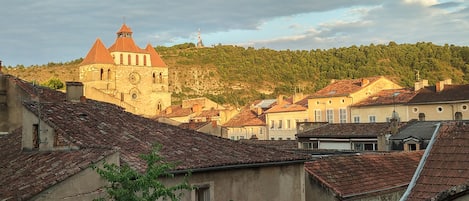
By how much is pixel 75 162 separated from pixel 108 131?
9.92ft

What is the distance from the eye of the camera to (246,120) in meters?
74.7

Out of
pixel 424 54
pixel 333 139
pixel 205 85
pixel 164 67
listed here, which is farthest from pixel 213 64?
pixel 333 139

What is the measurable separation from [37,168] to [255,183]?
577cm

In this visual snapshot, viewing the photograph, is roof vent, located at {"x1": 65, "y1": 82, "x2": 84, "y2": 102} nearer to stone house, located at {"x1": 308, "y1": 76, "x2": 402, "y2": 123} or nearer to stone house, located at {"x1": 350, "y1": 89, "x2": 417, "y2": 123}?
stone house, located at {"x1": 350, "y1": 89, "x2": 417, "y2": 123}

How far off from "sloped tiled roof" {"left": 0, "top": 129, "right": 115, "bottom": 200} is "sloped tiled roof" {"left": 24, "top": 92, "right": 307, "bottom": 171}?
0.66 metres

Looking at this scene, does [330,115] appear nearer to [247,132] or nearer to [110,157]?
[247,132]

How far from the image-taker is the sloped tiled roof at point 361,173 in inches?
710

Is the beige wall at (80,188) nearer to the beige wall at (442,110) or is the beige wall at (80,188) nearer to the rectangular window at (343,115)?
the beige wall at (442,110)

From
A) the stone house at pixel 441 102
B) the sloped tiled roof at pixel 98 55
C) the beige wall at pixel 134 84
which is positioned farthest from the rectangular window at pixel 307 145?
the sloped tiled roof at pixel 98 55

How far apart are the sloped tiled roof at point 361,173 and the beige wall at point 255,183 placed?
2.08 m

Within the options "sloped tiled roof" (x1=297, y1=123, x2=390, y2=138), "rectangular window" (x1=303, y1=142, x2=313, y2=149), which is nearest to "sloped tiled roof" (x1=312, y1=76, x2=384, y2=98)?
"sloped tiled roof" (x1=297, y1=123, x2=390, y2=138)

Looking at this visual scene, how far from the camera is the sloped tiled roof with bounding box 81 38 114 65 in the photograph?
107500 millimetres

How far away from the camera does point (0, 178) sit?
12.5 meters

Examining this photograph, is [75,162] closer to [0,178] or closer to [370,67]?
[0,178]
